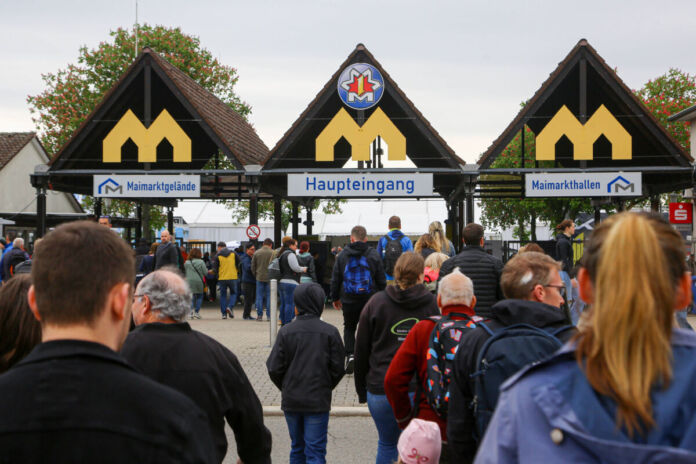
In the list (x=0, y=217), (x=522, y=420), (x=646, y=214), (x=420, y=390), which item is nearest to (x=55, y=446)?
(x=522, y=420)

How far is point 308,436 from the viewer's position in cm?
563

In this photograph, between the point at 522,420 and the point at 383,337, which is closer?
the point at 522,420

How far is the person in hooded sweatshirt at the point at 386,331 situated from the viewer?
18.3ft

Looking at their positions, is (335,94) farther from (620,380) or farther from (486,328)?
(620,380)

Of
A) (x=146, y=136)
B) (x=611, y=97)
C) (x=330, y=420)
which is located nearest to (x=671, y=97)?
(x=611, y=97)

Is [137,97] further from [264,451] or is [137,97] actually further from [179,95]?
[264,451]

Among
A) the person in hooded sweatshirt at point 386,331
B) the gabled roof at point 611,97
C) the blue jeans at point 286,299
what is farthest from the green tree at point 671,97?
the person in hooded sweatshirt at point 386,331

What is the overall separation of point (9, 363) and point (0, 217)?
35216 millimetres

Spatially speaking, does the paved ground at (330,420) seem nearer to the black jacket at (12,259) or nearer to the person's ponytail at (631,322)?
the black jacket at (12,259)

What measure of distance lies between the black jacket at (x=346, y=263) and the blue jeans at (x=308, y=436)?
4819mm

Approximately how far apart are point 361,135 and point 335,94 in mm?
1421

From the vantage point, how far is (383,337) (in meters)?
5.73

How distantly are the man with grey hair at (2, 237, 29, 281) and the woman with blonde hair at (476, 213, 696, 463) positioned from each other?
15.2 metres

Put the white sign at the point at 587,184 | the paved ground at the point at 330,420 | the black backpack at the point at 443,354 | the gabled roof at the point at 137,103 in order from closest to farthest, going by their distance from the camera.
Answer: the black backpack at the point at 443,354 → the paved ground at the point at 330,420 → the white sign at the point at 587,184 → the gabled roof at the point at 137,103
